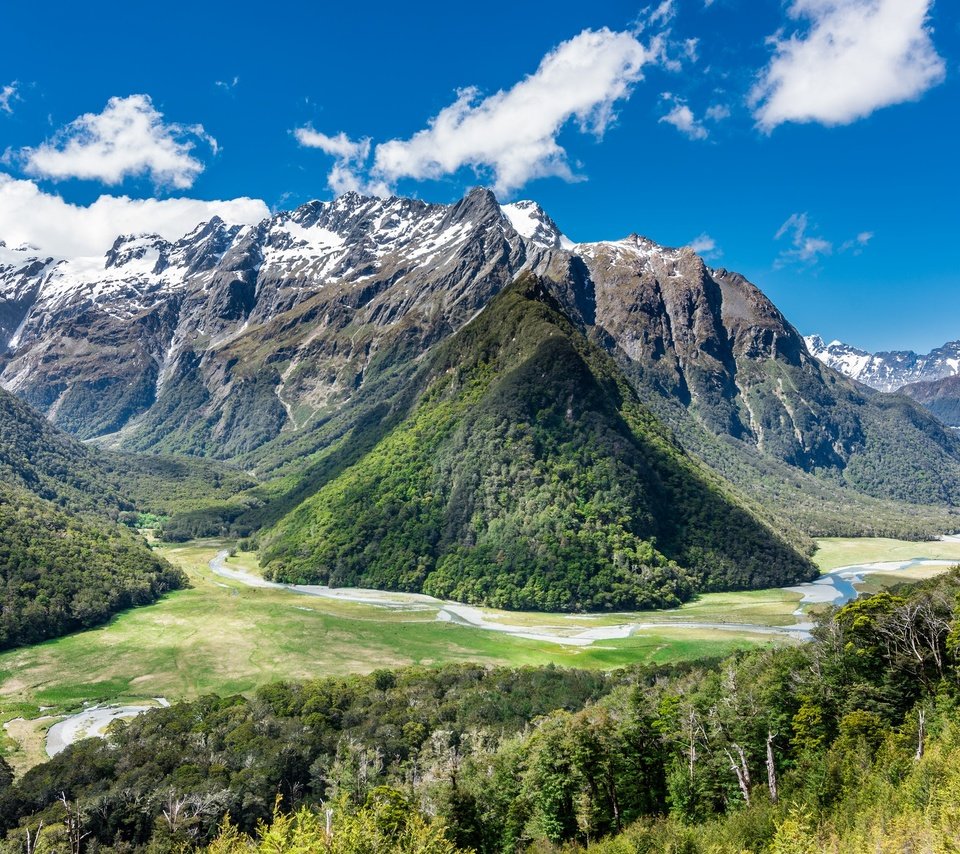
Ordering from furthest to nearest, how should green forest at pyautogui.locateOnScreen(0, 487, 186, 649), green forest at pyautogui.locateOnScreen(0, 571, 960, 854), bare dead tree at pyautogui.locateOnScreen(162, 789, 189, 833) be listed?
green forest at pyautogui.locateOnScreen(0, 487, 186, 649) → bare dead tree at pyautogui.locateOnScreen(162, 789, 189, 833) → green forest at pyautogui.locateOnScreen(0, 571, 960, 854)

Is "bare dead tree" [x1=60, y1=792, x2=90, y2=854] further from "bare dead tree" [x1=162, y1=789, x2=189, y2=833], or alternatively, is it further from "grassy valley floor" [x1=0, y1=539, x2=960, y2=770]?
"grassy valley floor" [x1=0, y1=539, x2=960, y2=770]

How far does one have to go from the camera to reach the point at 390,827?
54250 millimetres

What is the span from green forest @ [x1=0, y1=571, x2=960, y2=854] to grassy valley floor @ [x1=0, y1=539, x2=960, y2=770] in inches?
1546

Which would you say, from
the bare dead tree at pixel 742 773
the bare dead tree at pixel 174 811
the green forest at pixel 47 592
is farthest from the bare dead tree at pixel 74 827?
the green forest at pixel 47 592

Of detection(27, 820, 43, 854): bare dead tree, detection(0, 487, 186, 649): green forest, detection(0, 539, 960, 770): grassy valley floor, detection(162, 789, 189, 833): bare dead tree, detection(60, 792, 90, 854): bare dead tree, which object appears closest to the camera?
detection(27, 820, 43, 854): bare dead tree

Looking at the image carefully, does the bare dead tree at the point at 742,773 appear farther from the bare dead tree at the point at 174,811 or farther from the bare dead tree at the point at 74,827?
the bare dead tree at the point at 74,827

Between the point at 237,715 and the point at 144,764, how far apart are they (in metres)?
17.1

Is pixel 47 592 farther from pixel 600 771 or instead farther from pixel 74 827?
pixel 600 771

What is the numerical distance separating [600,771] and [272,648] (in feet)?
345

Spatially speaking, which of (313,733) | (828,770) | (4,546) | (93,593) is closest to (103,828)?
(313,733)

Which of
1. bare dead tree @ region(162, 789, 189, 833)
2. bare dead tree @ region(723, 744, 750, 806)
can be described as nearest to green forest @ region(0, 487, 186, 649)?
bare dead tree @ region(162, 789, 189, 833)

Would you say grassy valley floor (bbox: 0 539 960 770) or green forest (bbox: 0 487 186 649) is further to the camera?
green forest (bbox: 0 487 186 649)

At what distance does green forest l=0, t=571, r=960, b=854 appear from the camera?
5091 centimetres

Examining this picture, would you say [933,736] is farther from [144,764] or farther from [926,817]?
[144,764]
